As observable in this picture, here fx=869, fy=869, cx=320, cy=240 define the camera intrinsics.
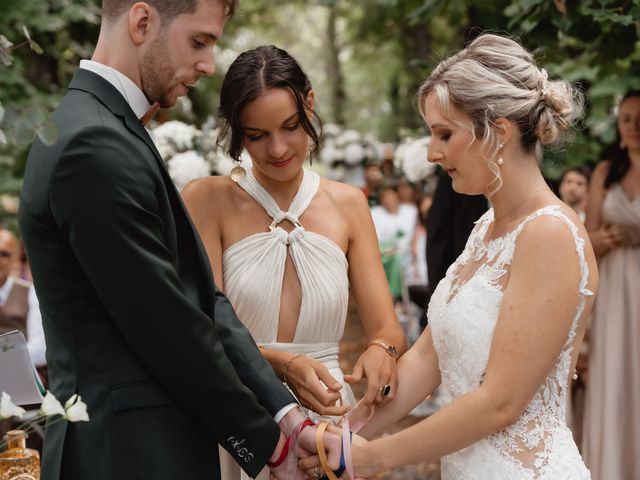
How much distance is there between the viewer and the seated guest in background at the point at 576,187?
22.9 feet

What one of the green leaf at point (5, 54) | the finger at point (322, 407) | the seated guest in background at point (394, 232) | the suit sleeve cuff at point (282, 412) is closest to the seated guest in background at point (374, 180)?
the seated guest in background at point (394, 232)

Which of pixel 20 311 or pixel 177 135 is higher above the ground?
pixel 177 135

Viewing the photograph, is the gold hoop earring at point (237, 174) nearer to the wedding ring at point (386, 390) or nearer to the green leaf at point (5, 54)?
the wedding ring at point (386, 390)

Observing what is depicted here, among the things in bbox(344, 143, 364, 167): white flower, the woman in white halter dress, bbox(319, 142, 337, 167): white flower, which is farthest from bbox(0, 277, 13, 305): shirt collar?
bbox(319, 142, 337, 167): white flower

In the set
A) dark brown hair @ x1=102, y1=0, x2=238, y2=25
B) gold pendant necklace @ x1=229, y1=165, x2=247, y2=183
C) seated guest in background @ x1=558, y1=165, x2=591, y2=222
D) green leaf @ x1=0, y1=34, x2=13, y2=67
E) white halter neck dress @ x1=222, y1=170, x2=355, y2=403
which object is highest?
dark brown hair @ x1=102, y1=0, x2=238, y2=25

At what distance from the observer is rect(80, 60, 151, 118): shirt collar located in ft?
7.20

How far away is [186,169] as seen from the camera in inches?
204

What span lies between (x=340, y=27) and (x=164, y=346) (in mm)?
29090

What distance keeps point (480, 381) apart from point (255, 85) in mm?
1205

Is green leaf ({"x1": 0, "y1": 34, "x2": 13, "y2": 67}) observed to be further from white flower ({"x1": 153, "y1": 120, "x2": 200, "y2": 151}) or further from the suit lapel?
white flower ({"x1": 153, "y1": 120, "x2": 200, "y2": 151})

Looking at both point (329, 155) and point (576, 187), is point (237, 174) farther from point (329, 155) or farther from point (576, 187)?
point (329, 155)

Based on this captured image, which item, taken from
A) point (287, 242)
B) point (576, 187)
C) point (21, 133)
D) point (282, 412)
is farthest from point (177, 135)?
point (21, 133)

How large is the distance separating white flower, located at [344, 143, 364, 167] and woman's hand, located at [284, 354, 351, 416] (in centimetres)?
960

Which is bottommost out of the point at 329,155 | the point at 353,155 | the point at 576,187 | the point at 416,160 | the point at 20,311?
the point at 329,155
